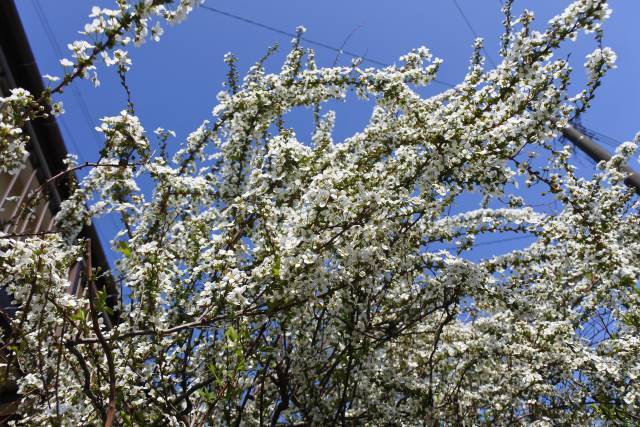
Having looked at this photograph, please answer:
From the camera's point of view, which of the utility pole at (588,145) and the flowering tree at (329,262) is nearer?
the flowering tree at (329,262)

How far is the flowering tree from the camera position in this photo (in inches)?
146

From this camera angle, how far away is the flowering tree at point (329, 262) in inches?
146

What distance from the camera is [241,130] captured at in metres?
5.68

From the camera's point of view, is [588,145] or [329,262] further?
[588,145]

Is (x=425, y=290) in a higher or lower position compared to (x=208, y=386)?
higher

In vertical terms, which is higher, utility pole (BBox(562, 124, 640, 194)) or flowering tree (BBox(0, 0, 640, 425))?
utility pole (BBox(562, 124, 640, 194))

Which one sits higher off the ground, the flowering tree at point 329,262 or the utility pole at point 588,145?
the utility pole at point 588,145

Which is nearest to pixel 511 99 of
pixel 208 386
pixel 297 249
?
pixel 297 249

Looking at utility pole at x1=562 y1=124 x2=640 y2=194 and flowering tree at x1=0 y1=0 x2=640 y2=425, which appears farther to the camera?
utility pole at x1=562 y1=124 x2=640 y2=194

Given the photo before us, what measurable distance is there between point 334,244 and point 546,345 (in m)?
4.04

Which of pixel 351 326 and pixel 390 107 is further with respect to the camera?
pixel 390 107

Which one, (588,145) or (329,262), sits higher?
(588,145)

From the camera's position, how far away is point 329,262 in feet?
15.3

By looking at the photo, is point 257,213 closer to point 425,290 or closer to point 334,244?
point 334,244
